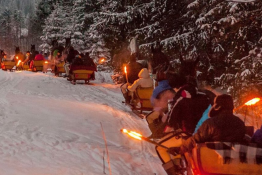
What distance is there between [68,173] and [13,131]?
8.71 feet

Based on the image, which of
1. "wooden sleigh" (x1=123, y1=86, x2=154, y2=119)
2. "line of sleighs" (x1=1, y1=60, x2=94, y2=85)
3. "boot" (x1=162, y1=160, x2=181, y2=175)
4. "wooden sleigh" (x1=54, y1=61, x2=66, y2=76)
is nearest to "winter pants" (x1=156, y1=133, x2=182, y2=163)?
"boot" (x1=162, y1=160, x2=181, y2=175)

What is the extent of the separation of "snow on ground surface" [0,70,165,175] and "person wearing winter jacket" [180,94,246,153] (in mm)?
1866

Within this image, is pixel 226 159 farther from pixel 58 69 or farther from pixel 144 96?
pixel 58 69

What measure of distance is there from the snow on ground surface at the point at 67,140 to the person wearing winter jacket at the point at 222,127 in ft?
6.12

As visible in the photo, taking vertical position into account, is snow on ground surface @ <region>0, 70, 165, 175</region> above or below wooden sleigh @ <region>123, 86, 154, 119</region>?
below

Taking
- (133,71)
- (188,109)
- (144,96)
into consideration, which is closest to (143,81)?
(144,96)

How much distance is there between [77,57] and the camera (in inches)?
745

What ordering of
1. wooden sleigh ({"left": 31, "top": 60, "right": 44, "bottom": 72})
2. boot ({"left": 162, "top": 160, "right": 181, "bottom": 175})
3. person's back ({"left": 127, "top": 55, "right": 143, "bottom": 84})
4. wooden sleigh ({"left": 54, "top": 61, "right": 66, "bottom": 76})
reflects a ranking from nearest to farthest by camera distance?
boot ({"left": 162, "top": 160, "right": 181, "bottom": 175}), person's back ({"left": 127, "top": 55, "right": 143, "bottom": 84}), wooden sleigh ({"left": 54, "top": 61, "right": 66, "bottom": 76}), wooden sleigh ({"left": 31, "top": 60, "right": 44, "bottom": 72})

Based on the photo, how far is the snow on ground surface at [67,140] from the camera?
5.50 metres

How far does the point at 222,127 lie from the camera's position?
13.7 feet

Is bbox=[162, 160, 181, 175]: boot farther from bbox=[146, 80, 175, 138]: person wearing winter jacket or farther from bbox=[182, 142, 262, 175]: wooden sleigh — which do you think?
bbox=[146, 80, 175, 138]: person wearing winter jacket

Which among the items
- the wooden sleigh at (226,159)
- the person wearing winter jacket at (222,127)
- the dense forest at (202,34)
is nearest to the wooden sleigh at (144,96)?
the dense forest at (202,34)

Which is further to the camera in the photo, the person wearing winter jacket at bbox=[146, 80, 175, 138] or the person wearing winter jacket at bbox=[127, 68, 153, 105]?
the person wearing winter jacket at bbox=[127, 68, 153, 105]

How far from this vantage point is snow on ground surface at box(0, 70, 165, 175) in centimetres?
550
